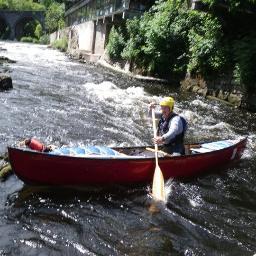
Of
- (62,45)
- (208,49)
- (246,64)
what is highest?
(208,49)

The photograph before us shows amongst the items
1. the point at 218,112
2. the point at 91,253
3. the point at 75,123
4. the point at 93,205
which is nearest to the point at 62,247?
the point at 91,253

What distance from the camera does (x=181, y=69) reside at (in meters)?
20.5

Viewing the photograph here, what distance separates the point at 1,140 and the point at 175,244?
523 cm

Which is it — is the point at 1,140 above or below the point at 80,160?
below

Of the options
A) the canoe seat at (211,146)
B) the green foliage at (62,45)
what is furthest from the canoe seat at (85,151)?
the green foliage at (62,45)

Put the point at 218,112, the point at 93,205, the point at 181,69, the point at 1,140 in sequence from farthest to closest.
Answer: the point at 181,69, the point at 218,112, the point at 1,140, the point at 93,205

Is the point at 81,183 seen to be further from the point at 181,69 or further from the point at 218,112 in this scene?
the point at 181,69

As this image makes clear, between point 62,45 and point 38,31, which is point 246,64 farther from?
point 38,31

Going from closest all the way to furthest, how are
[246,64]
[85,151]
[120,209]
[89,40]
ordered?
[120,209], [85,151], [246,64], [89,40]

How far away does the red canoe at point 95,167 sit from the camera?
6797mm

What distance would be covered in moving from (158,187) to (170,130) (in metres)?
1.24

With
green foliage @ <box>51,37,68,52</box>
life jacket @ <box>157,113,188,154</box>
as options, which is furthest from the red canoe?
green foliage @ <box>51,37,68,52</box>

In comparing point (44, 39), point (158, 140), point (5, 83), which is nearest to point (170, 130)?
point (158, 140)

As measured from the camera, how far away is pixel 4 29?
91.9m
